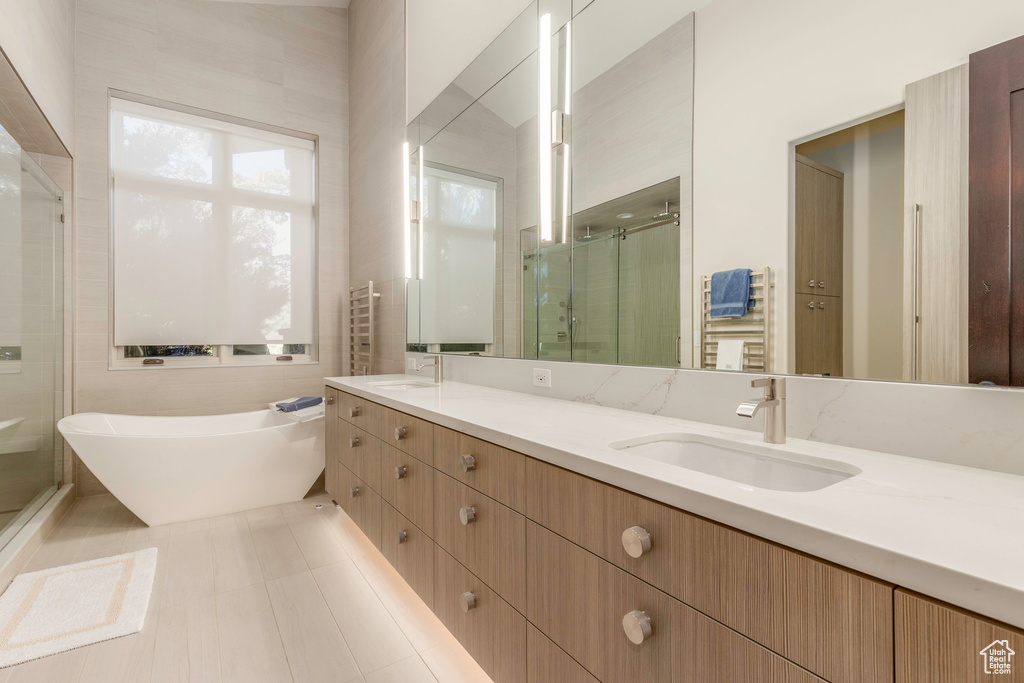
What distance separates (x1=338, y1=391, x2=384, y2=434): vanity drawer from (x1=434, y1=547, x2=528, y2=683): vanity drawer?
26.6 inches

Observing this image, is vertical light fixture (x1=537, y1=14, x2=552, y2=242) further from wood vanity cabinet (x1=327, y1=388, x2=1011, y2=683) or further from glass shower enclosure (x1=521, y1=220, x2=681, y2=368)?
wood vanity cabinet (x1=327, y1=388, x2=1011, y2=683)

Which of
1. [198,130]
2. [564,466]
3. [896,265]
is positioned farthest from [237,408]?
[896,265]

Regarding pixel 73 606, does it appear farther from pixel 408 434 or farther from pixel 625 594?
pixel 625 594

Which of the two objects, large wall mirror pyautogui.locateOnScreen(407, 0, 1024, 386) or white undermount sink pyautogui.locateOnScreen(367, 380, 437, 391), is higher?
large wall mirror pyautogui.locateOnScreen(407, 0, 1024, 386)

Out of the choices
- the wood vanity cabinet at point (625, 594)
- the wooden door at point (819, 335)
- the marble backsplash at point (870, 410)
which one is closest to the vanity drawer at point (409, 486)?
the wood vanity cabinet at point (625, 594)

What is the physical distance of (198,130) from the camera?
3424mm

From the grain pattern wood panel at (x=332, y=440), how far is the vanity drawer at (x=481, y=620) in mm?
1288

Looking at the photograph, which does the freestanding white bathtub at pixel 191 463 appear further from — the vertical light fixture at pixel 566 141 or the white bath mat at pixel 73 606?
the vertical light fixture at pixel 566 141

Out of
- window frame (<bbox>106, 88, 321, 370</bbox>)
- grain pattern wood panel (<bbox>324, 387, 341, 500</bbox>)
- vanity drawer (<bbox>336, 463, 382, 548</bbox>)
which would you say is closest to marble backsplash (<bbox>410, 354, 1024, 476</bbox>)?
vanity drawer (<bbox>336, 463, 382, 548</bbox>)

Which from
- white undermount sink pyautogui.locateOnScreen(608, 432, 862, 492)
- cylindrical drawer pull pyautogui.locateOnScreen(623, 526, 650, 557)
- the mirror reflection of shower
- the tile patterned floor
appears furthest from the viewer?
the tile patterned floor

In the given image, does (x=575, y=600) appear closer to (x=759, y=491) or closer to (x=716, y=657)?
(x=716, y=657)

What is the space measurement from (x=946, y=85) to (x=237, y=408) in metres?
3.92

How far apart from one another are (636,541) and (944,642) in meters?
0.39

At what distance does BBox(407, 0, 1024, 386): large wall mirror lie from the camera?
0.86m
